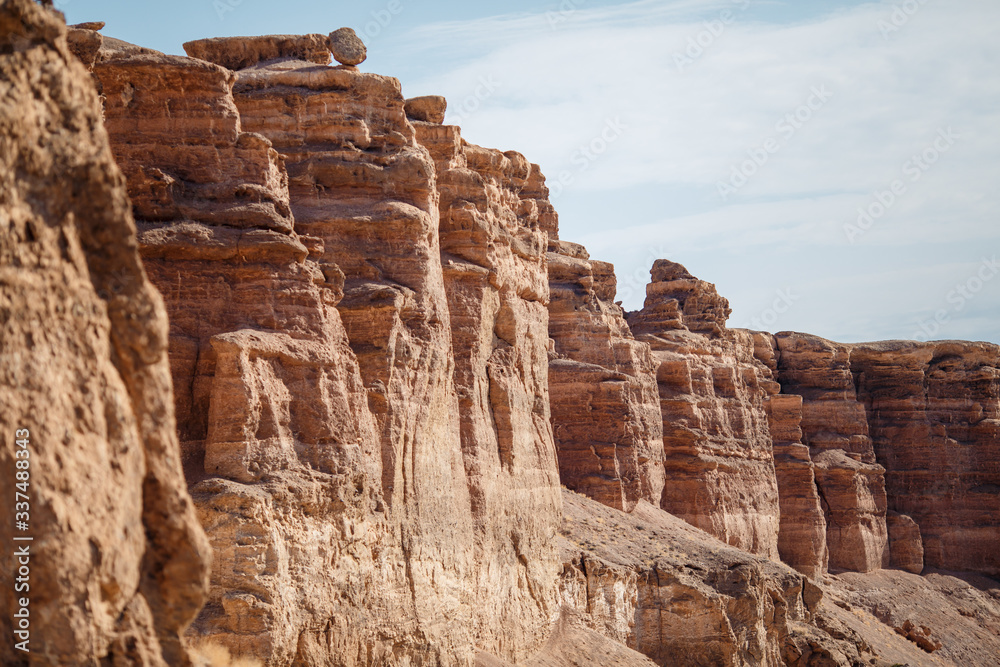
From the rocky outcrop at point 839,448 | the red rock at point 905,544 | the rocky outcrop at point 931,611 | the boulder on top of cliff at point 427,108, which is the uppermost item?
the boulder on top of cliff at point 427,108

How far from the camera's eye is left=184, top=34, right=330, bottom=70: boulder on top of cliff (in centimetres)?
3033

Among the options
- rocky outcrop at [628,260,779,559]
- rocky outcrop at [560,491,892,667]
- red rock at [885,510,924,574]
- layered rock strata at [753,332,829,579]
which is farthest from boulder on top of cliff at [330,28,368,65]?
red rock at [885,510,924,574]

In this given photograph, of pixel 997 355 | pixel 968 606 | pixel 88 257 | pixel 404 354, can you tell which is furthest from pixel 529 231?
pixel 997 355

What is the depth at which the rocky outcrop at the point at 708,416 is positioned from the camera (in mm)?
54969

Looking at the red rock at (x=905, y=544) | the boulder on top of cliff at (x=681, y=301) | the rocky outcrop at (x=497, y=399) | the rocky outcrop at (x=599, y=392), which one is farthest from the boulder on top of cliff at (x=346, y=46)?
the red rock at (x=905, y=544)

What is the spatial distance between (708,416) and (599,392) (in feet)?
38.2

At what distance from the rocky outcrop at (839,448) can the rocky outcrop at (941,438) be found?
203 cm

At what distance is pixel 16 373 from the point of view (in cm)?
878

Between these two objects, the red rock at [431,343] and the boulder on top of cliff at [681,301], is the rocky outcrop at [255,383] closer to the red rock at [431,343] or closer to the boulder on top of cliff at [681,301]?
the red rock at [431,343]

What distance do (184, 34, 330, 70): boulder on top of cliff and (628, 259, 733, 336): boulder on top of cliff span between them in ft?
104

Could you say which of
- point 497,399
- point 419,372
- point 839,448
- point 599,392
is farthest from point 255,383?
point 839,448

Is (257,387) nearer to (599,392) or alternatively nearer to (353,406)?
(353,406)

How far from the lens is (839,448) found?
69.4 metres

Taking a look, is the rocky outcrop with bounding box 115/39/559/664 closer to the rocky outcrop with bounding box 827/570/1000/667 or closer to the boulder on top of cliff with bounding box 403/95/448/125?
the boulder on top of cliff with bounding box 403/95/448/125
